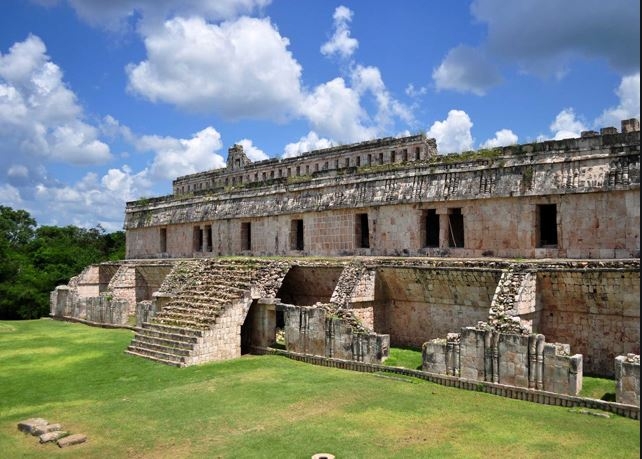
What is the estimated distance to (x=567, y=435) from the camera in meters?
8.23

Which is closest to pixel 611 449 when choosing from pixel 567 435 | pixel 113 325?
pixel 567 435

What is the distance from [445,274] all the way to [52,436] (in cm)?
886

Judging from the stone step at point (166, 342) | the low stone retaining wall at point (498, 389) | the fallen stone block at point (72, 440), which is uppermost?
the stone step at point (166, 342)

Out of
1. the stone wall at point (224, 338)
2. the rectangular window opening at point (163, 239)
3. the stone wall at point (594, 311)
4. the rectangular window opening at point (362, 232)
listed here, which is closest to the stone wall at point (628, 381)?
the stone wall at point (594, 311)

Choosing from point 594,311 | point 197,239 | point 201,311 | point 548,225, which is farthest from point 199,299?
point 594,311

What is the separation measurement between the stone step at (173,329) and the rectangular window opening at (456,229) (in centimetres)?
719

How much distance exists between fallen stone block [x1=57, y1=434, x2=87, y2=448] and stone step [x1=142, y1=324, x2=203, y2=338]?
→ 17.9 feet

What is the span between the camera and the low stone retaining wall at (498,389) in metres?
9.20

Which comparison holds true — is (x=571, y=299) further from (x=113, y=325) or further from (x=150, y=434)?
(x=113, y=325)

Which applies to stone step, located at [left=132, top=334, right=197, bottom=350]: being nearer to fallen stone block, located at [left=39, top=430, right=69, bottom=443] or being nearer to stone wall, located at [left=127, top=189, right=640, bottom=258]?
fallen stone block, located at [left=39, top=430, right=69, bottom=443]

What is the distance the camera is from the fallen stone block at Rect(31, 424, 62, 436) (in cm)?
904

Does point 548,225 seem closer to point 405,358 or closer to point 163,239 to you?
point 405,358

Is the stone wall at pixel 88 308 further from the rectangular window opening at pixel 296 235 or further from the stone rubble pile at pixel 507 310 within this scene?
the stone rubble pile at pixel 507 310

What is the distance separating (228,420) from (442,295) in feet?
22.1
